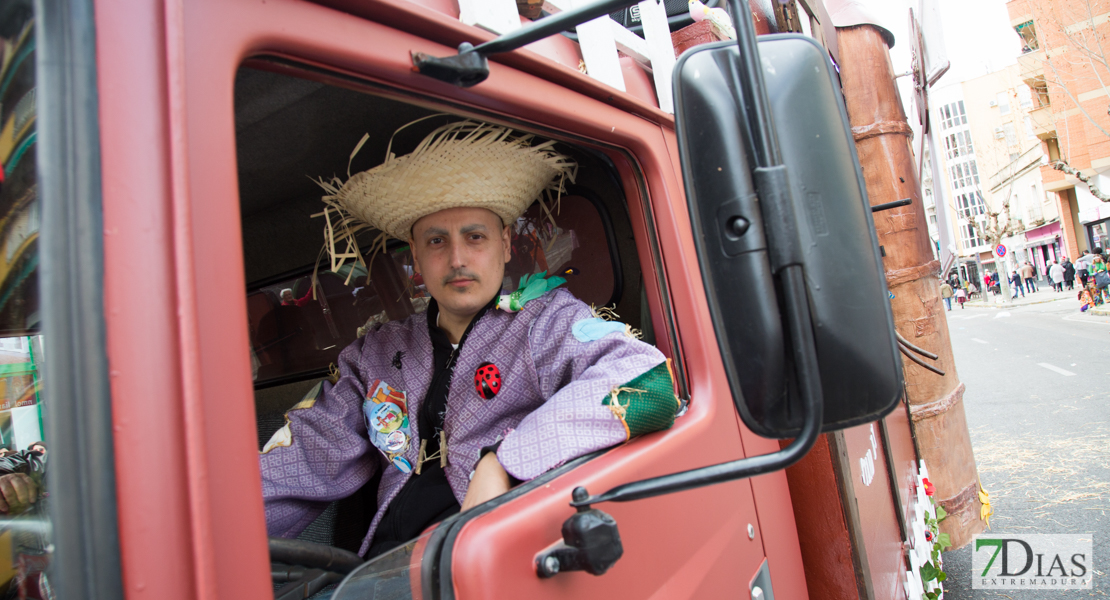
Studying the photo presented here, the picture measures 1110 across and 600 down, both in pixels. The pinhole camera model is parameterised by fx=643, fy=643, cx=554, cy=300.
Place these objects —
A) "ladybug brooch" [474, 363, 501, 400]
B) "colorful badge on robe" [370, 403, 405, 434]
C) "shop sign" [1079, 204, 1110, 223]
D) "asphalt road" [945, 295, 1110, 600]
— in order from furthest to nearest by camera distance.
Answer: "shop sign" [1079, 204, 1110, 223] < "asphalt road" [945, 295, 1110, 600] < "colorful badge on robe" [370, 403, 405, 434] < "ladybug brooch" [474, 363, 501, 400]

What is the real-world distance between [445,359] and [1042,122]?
96.6ft

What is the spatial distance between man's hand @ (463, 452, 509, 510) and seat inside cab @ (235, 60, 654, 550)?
1.79 feet

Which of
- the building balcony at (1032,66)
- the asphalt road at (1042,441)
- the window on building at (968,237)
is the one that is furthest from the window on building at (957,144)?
the asphalt road at (1042,441)

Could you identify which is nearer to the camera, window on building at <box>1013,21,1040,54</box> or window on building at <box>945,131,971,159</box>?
window on building at <box>1013,21,1040,54</box>

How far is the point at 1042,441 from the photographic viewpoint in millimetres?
5027

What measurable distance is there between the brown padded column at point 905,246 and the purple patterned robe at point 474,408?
75.7 inches

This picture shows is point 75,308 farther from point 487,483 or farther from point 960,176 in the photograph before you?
point 960,176

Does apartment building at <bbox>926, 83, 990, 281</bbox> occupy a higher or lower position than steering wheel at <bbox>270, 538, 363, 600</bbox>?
higher

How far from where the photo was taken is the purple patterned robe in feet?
3.70

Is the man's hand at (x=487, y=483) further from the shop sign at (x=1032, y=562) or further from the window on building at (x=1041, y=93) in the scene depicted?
the window on building at (x=1041, y=93)

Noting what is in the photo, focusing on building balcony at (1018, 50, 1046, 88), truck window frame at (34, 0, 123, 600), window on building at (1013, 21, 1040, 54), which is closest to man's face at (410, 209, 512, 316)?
truck window frame at (34, 0, 123, 600)

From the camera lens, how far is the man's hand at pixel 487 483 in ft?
3.65

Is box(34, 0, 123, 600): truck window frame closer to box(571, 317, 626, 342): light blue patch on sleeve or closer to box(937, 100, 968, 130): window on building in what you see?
box(571, 317, 626, 342): light blue patch on sleeve

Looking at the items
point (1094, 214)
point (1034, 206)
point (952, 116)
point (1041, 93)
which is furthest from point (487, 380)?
point (952, 116)
